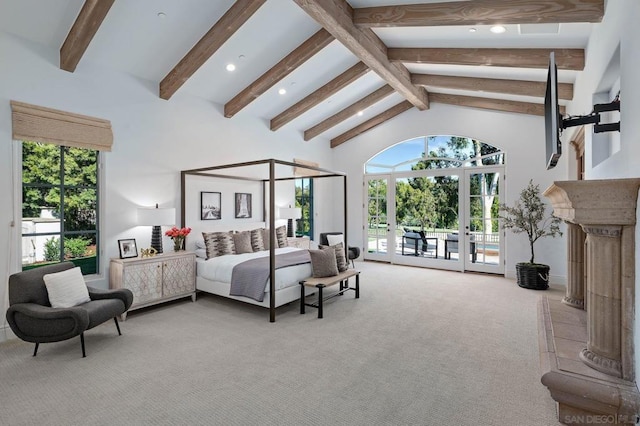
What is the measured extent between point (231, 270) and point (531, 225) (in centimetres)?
530

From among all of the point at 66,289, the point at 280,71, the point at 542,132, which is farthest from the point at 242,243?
the point at 542,132

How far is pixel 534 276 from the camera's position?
18.4ft

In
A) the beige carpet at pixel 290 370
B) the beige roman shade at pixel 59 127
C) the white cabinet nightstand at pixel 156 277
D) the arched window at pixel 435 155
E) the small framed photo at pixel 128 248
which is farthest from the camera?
the arched window at pixel 435 155

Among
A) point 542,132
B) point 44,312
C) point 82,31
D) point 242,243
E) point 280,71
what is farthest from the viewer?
point 542,132

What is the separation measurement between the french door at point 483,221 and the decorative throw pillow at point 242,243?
4.60m

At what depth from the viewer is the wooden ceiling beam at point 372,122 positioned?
304 inches

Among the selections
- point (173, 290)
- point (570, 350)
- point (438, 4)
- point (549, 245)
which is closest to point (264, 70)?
point (438, 4)

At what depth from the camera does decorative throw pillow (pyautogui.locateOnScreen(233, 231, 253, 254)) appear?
555 cm

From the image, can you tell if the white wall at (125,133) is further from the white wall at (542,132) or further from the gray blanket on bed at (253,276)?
the white wall at (542,132)

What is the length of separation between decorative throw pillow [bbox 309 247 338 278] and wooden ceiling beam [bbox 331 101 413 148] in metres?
4.60

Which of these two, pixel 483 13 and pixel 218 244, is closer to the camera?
pixel 483 13

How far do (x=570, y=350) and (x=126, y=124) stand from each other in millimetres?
5591

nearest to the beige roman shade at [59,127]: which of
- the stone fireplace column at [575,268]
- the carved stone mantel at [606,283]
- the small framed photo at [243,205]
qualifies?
the small framed photo at [243,205]

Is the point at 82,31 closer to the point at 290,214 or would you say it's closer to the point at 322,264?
the point at 322,264
